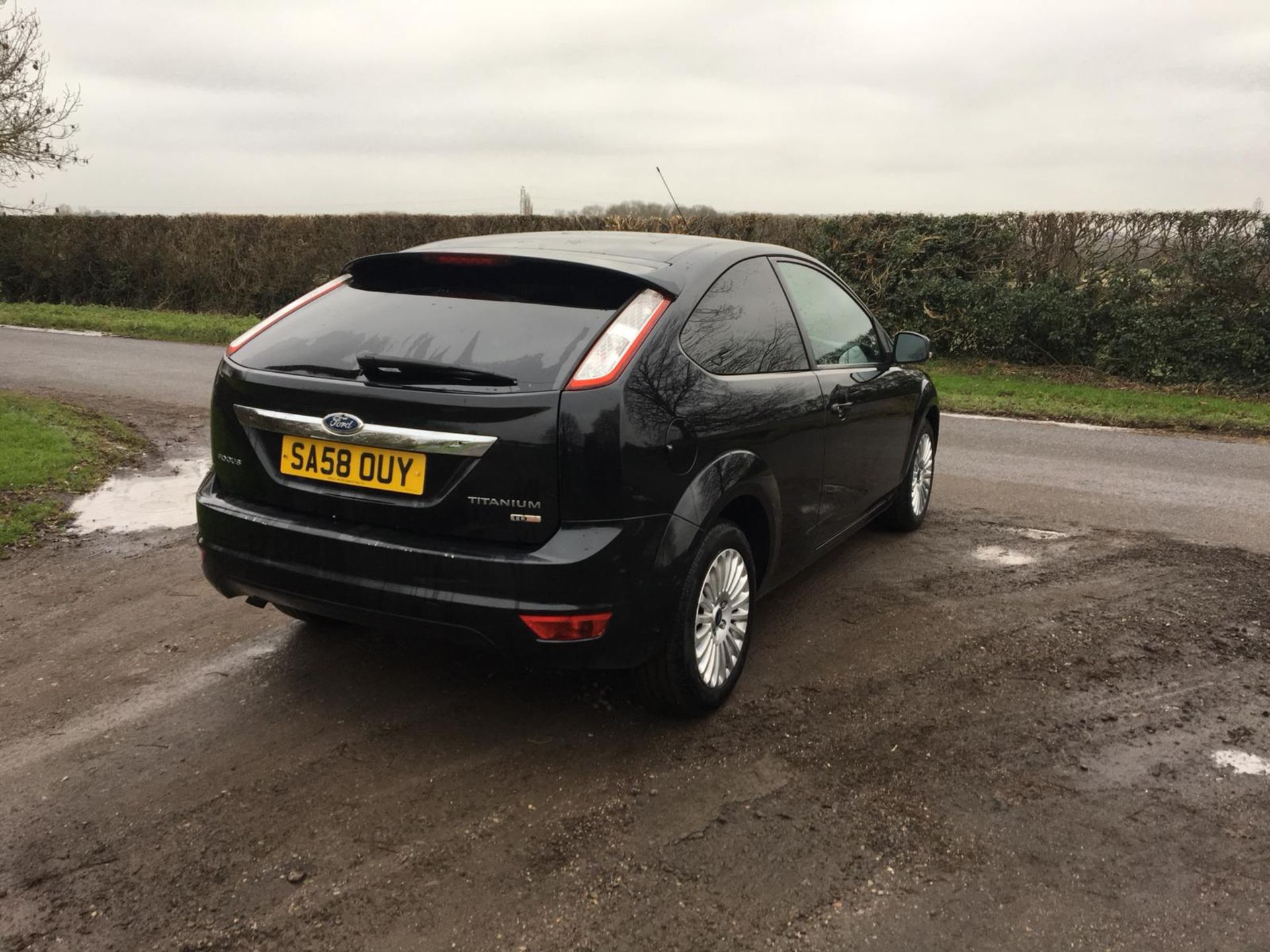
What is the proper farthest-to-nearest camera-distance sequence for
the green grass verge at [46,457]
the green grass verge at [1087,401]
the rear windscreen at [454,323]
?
1. the green grass verge at [1087,401]
2. the green grass verge at [46,457]
3. the rear windscreen at [454,323]

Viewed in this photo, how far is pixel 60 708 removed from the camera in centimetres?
357

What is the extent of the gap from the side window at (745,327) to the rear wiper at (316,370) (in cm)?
111

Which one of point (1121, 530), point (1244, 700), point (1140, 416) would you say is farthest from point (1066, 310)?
point (1244, 700)

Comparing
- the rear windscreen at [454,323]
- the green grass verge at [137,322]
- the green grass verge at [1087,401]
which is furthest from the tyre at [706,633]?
the green grass verge at [137,322]

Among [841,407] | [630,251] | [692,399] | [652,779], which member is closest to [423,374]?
[692,399]

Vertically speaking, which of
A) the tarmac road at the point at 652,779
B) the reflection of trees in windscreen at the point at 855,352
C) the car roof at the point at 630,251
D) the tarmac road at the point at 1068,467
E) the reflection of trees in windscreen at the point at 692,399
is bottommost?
the tarmac road at the point at 652,779

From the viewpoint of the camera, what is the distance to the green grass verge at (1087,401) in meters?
10.6

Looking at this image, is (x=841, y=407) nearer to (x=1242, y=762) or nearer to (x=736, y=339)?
(x=736, y=339)

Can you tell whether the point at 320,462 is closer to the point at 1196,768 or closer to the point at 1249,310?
the point at 1196,768

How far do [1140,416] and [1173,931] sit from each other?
9.48 metres

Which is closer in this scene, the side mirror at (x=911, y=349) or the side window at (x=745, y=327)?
the side window at (x=745, y=327)

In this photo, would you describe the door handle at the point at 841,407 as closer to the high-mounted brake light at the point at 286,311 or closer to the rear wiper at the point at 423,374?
the rear wiper at the point at 423,374

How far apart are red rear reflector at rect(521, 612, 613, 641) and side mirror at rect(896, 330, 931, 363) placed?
2.82 meters

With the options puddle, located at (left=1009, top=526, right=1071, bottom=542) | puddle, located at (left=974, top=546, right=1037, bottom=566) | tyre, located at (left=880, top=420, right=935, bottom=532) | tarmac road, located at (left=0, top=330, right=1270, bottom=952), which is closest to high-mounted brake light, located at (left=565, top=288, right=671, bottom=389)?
tarmac road, located at (left=0, top=330, right=1270, bottom=952)
